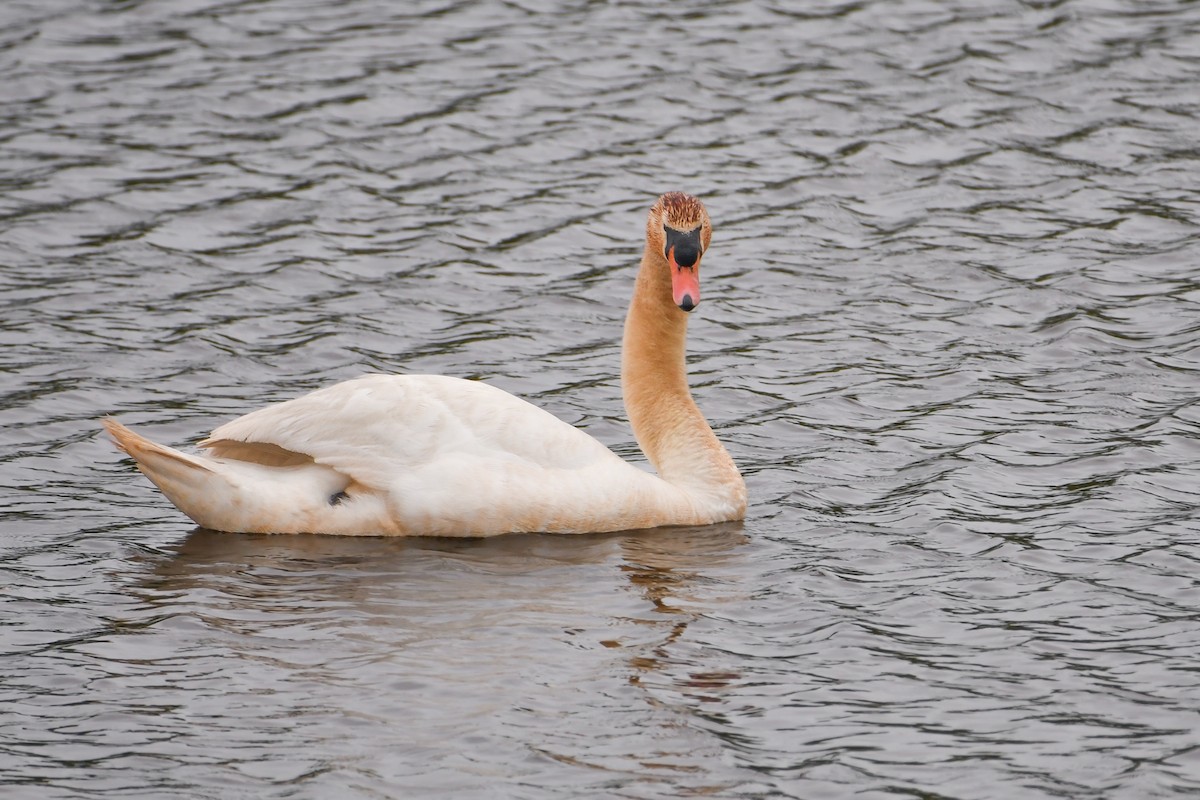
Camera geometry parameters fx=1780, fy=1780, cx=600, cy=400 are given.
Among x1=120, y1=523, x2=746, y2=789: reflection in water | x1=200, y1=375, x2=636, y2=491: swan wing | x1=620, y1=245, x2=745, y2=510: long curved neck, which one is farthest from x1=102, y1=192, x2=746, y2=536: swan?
x1=620, y1=245, x2=745, y2=510: long curved neck

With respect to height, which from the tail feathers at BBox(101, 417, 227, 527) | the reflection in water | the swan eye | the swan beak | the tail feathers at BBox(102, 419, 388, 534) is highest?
the swan eye

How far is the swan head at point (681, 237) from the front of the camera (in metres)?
9.55

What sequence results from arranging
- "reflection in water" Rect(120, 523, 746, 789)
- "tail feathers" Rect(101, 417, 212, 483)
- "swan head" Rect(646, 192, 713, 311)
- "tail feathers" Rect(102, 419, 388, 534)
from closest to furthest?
"reflection in water" Rect(120, 523, 746, 789) < "tail feathers" Rect(101, 417, 212, 483) < "tail feathers" Rect(102, 419, 388, 534) < "swan head" Rect(646, 192, 713, 311)

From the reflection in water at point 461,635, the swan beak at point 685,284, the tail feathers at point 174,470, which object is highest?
the swan beak at point 685,284

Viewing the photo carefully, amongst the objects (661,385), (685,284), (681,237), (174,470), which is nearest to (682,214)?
(681,237)

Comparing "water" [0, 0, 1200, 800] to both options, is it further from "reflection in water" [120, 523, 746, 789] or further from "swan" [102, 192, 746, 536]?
"swan" [102, 192, 746, 536]

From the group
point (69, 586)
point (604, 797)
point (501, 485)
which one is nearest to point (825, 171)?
point (501, 485)

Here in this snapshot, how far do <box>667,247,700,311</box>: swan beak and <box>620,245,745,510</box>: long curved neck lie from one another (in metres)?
0.41

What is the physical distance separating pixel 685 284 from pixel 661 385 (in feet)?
3.00

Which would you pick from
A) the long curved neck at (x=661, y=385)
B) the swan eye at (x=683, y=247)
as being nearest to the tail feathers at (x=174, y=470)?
the long curved neck at (x=661, y=385)

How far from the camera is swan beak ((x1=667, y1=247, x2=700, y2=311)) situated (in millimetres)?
9375

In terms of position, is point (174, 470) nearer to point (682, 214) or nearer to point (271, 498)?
point (271, 498)

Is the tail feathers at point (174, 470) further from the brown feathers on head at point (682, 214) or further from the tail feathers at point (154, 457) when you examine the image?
the brown feathers on head at point (682, 214)

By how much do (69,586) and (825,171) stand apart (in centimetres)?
842
